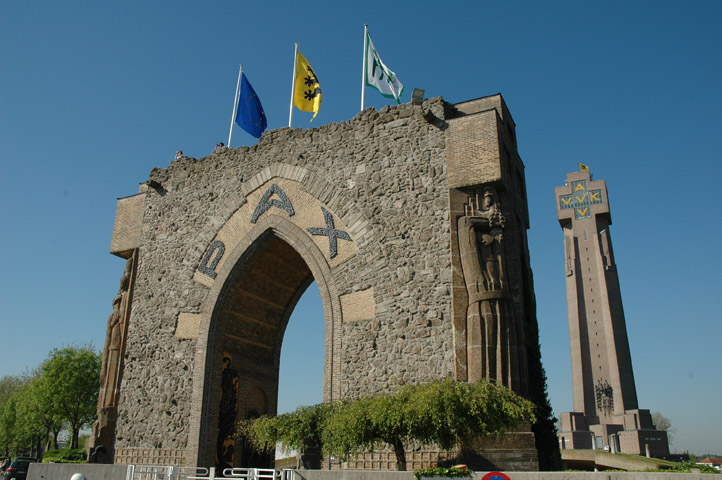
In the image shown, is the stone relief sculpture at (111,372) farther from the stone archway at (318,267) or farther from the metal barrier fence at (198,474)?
the metal barrier fence at (198,474)

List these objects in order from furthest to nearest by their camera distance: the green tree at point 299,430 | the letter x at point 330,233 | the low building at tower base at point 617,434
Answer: the low building at tower base at point 617,434 → the letter x at point 330,233 → the green tree at point 299,430

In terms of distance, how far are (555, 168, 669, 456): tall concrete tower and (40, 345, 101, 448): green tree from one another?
39.4 metres

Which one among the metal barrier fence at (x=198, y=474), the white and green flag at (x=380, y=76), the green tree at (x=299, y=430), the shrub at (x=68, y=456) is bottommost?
the metal barrier fence at (x=198, y=474)

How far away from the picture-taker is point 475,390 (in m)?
9.84

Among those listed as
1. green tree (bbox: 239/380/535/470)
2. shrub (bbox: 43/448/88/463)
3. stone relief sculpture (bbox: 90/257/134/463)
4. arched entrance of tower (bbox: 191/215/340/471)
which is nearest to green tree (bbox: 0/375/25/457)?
shrub (bbox: 43/448/88/463)

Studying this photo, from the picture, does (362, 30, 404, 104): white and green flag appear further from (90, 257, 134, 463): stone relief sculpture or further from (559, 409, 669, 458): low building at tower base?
(559, 409, 669, 458): low building at tower base

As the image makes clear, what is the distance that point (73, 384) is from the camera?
29.9m

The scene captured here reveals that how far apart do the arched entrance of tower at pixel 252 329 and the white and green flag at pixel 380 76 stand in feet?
14.7

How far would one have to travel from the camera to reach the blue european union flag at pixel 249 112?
18234mm

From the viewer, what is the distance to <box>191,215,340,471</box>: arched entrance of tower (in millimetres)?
14445

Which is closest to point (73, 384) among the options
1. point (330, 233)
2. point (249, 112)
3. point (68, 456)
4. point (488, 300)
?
point (68, 456)

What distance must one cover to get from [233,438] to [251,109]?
32.2 ft

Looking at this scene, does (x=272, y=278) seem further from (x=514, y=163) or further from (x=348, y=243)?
(x=514, y=163)

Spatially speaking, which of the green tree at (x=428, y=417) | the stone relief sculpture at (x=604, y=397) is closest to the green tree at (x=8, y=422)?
the green tree at (x=428, y=417)
